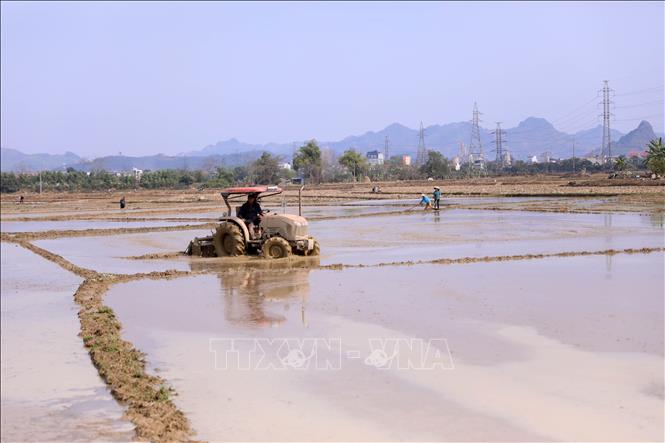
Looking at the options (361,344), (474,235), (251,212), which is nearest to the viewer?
(361,344)

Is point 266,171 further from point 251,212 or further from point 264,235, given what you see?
point 264,235

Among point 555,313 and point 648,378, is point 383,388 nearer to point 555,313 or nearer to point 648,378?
point 648,378

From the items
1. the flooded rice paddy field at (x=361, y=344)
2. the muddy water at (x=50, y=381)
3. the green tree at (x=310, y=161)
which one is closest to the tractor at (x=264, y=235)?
the flooded rice paddy field at (x=361, y=344)

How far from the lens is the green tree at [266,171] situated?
368ft

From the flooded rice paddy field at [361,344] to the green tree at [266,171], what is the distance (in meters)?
91.0

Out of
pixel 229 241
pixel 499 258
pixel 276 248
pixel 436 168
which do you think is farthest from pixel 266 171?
pixel 499 258

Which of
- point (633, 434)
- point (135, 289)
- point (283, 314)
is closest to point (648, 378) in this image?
point (633, 434)

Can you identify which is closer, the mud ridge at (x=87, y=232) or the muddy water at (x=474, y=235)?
the muddy water at (x=474, y=235)

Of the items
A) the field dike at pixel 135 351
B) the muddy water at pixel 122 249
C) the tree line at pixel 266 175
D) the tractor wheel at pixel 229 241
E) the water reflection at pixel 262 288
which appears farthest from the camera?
the tree line at pixel 266 175

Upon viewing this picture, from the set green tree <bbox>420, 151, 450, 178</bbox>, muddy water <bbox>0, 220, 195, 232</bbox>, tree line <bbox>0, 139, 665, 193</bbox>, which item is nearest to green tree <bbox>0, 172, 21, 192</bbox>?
→ tree line <bbox>0, 139, 665, 193</bbox>

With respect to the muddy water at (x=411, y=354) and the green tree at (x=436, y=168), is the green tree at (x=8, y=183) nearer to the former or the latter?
the green tree at (x=436, y=168)

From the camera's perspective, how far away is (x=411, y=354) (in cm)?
969

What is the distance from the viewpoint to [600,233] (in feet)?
82.4

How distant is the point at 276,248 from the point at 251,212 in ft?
4.14
